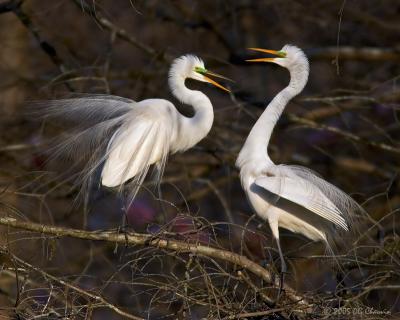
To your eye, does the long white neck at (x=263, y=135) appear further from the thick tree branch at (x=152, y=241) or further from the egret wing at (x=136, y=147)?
the thick tree branch at (x=152, y=241)

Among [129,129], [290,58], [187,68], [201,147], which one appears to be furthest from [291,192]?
[201,147]

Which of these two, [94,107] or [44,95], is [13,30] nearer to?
[44,95]

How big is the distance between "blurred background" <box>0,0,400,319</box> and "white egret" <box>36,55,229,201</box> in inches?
5.4

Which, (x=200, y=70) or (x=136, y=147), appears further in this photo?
(x=200, y=70)

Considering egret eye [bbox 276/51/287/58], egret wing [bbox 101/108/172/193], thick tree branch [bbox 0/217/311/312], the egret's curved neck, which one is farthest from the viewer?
the egret's curved neck

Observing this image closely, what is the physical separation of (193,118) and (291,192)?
90cm

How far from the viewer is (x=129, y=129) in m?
3.72

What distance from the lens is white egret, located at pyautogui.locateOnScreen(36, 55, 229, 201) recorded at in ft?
12.0

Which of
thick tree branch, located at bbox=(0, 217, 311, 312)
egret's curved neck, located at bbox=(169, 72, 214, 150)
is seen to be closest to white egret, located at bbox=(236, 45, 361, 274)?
egret's curved neck, located at bbox=(169, 72, 214, 150)

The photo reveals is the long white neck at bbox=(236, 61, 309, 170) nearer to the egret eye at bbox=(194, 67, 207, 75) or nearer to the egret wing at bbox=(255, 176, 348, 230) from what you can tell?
the egret wing at bbox=(255, 176, 348, 230)

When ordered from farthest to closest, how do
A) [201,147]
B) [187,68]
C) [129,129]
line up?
[201,147], [187,68], [129,129]

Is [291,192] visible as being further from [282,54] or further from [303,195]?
[282,54]

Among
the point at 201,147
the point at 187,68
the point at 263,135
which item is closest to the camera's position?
the point at 263,135

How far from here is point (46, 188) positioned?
4.55 m
